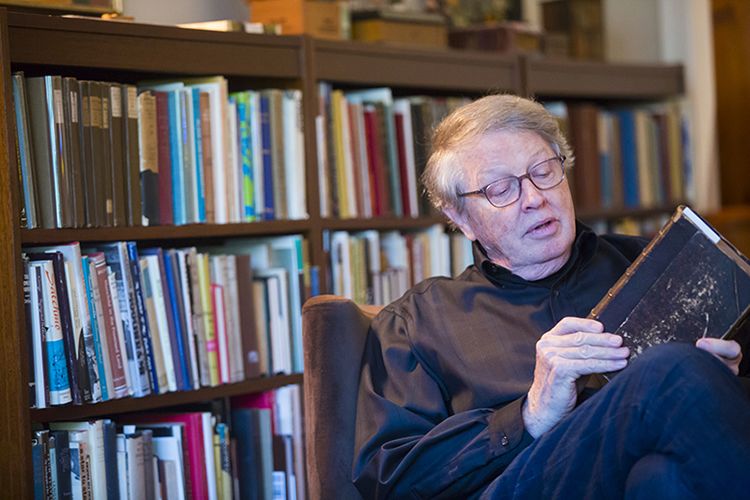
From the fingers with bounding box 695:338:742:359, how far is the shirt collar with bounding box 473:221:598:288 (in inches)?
15.1

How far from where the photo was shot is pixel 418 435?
1937 millimetres

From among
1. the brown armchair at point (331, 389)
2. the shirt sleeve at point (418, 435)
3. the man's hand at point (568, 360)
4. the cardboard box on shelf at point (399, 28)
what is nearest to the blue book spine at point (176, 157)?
the brown armchair at point (331, 389)

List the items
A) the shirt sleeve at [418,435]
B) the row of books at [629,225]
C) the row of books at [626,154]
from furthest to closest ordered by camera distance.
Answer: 1. the row of books at [629,225]
2. the row of books at [626,154]
3. the shirt sleeve at [418,435]

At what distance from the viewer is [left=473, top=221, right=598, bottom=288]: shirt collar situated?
83.3 inches

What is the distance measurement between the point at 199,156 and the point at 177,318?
0.37 m

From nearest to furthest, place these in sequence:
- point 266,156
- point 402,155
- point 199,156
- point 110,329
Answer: point 110,329 → point 199,156 → point 266,156 → point 402,155

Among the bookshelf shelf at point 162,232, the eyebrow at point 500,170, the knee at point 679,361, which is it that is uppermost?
the eyebrow at point 500,170

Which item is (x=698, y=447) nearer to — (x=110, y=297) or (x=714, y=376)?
(x=714, y=376)

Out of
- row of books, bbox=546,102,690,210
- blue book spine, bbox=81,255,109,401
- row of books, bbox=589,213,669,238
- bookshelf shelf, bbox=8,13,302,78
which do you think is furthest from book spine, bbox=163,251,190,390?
row of books, bbox=589,213,669,238

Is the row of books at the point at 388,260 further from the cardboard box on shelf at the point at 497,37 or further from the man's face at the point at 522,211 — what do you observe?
the man's face at the point at 522,211

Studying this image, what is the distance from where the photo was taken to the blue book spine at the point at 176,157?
2504 millimetres

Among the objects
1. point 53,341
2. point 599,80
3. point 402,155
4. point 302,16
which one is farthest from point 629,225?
point 53,341

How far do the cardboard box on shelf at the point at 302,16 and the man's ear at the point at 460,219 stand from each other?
0.86m

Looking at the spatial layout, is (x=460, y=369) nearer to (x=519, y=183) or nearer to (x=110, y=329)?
(x=519, y=183)
